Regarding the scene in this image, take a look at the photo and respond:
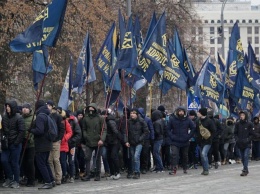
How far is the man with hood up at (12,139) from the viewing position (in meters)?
14.6

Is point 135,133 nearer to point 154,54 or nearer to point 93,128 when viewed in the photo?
point 93,128

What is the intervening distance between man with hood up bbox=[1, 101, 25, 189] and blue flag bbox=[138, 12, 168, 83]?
508cm

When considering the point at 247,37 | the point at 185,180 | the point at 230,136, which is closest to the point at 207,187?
the point at 185,180

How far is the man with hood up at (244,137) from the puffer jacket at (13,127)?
547 cm

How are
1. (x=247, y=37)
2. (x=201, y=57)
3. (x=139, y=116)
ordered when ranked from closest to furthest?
(x=139, y=116), (x=201, y=57), (x=247, y=37)

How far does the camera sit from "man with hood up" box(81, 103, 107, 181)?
16.5m

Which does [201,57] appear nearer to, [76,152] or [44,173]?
[76,152]

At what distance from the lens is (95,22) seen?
85.3 feet

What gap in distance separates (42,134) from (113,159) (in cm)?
281

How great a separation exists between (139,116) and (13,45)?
3684 millimetres

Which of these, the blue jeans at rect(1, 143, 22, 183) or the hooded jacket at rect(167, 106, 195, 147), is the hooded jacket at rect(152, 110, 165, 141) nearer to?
the hooded jacket at rect(167, 106, 195, 147)

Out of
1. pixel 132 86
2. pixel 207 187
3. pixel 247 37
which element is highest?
pixel 247 37

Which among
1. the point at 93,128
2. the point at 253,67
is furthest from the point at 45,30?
the point at 253,67

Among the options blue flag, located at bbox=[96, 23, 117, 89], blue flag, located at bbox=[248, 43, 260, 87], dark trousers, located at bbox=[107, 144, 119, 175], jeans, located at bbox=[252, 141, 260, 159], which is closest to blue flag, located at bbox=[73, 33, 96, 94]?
blue flag, located at bbox=[96, 23, 117, 89]
